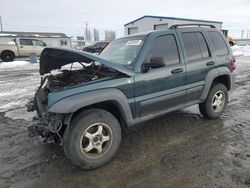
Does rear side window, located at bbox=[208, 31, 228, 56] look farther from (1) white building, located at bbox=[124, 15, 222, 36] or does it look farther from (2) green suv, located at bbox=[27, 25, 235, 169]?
(1) white building, located at bbox=[124, 15, 222, 36]

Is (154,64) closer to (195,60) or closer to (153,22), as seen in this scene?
(195,60)

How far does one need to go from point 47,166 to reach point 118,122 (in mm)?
1220

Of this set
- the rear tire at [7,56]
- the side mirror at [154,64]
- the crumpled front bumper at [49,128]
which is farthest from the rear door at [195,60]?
the rear tire at [7,56]

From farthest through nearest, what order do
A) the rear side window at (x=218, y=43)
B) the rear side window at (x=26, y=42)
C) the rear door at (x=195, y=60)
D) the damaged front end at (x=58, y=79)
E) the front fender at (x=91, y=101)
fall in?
the rear side window at (x=26, y=42) < the rear side window at (x=218, y=43) < the rear door at (x=195, y=60) < the damaged front end at (x=58, y=79) < the front fender at (x=91, y=101)

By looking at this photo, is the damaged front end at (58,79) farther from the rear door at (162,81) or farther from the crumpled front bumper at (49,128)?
the rear door at (162,81)

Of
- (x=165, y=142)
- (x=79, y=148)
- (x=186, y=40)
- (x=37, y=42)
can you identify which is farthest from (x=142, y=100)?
(x=37, y=42)

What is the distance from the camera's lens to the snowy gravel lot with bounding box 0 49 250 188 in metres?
3.00

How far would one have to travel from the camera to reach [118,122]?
3.50 meters

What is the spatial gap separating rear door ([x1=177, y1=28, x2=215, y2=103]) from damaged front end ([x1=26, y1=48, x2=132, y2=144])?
1412 millimetres

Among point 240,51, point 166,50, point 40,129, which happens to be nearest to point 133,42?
point 166,50

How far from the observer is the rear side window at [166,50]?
391cm

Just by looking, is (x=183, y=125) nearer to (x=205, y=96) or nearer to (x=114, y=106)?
(x=205, y=96)

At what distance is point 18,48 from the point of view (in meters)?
19.9

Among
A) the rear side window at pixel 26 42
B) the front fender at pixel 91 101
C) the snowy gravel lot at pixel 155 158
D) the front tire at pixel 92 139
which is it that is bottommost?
the snowy gravel lot at pixel 155 158
